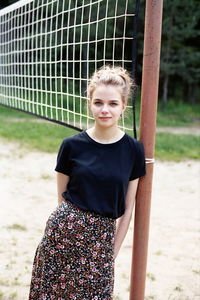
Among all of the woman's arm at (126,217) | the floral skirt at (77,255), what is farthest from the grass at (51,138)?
the floral skirt at (77,255)

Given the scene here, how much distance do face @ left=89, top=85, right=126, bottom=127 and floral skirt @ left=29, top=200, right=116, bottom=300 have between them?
396 millimetres

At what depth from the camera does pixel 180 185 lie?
19.7 ft

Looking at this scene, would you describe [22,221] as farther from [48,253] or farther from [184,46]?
[184,46]

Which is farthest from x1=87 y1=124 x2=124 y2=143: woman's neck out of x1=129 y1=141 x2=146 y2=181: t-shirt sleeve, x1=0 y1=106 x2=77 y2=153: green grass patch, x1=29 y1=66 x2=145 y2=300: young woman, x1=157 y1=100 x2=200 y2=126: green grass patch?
x1=157 y1=100 x2=200 y2=126: green grass patch

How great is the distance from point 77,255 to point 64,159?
A: 0.42 meters

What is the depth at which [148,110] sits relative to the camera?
204 centimetres

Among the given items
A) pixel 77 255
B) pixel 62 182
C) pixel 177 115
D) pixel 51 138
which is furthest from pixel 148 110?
pixel 177 115

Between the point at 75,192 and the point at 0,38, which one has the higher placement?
the point at 0,38

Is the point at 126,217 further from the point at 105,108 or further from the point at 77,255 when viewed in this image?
the point at 105,108

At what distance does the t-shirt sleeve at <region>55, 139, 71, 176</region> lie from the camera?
1.89 m

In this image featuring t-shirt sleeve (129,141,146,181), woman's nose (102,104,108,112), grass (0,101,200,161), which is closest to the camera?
woman's nose (102,104,108,112)

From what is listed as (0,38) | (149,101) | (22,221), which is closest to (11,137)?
(0,38)

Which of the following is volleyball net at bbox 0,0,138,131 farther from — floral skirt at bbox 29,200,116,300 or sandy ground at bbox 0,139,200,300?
sandy ground at bbox 0,139,200,300

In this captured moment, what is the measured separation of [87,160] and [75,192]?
6.3 inches
